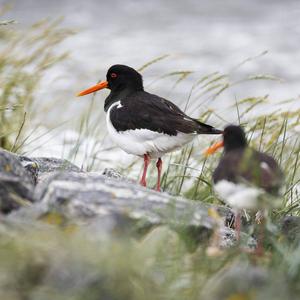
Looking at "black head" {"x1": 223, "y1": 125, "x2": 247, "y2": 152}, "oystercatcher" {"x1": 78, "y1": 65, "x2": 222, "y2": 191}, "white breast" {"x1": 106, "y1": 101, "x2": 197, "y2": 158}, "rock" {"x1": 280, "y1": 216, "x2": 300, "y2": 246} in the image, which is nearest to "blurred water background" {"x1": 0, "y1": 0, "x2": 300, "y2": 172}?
"oystercatcher" {"x1": 78, "y1": 65, "x2": 222, "y2": 191}

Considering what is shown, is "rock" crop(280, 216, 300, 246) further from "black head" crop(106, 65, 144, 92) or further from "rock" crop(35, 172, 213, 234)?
"black head" crop(106, 65, 144, 92)

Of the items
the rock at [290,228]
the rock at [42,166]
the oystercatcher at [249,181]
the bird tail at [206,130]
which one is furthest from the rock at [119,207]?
the bird tail at [206,130]

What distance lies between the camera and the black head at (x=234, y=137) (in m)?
4.55

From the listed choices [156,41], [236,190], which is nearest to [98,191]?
[236,190]

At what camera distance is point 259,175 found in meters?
3.84

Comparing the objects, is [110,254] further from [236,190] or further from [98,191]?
[236,190]

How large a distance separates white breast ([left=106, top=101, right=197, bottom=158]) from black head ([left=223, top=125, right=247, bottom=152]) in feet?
3.78

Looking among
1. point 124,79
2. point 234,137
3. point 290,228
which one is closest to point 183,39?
point 124,79

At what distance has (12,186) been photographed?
3854 millimetres

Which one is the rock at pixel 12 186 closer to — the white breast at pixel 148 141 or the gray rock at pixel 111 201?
the gray rock at pixel 111 201

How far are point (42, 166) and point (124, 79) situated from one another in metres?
1.40

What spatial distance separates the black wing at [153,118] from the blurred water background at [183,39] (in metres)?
6.74

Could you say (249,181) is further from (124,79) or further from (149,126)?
(124,79)

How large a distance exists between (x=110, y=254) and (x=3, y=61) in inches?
190
